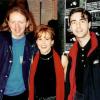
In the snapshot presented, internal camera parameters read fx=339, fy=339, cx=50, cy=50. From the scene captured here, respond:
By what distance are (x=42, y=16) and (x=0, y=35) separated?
2.28m

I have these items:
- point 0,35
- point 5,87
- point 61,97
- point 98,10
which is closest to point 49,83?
point 61,97

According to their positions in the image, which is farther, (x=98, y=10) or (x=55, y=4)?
(x=55, y=4)

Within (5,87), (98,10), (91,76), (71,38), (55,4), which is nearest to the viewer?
(91,76)

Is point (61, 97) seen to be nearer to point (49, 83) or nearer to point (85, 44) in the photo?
point (49, 83)

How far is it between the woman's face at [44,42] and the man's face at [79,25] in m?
0.28

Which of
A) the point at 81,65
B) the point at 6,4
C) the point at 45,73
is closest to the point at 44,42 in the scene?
the point at 45,73

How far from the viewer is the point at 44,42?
3.30 m

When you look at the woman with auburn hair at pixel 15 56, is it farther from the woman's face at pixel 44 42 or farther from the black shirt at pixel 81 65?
the black shirt at pixel 81 65

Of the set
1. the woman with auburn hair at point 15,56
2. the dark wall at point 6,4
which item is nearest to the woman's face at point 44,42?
the woman with auburn hair at point 15,56

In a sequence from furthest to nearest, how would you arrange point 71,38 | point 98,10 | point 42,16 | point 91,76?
point 42,16 < point 71,38 < point 98,10 < point 91,76

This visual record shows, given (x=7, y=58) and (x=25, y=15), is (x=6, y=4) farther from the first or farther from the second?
(x=7, y=58)

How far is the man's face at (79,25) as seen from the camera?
3158 millimetres

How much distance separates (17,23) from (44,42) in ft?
1.05

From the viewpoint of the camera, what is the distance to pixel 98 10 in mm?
4031
